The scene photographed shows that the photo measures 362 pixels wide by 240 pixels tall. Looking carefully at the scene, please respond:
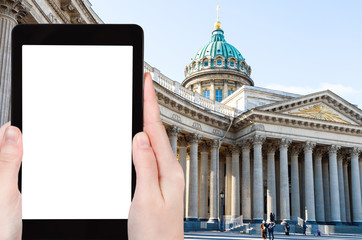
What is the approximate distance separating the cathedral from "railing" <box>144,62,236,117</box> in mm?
111

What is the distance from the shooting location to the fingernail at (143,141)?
5.62 ft

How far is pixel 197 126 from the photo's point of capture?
137 feet

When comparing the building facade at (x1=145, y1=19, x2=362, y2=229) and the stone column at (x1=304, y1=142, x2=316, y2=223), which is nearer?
the building facade at (x1=145, y1=19, x2=362, y2=229)

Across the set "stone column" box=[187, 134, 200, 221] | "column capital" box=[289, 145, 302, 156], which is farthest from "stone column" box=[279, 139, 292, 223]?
"stone column" box=[187, 134, 200, 221]

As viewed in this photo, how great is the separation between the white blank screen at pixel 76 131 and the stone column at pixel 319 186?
49.3 metres

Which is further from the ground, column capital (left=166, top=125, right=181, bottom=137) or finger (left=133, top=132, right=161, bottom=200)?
column capital (left=166, top=125, right=181, bottom=137)

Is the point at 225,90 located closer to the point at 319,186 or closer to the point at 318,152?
the point at 318,152

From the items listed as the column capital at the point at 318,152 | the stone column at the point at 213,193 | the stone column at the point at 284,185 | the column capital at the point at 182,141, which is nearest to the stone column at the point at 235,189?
the stone column at the point at 213,193

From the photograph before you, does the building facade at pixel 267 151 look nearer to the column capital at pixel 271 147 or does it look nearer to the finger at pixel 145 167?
the column capital at pixel 271 147

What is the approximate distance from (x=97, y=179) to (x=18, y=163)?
40 centimetres

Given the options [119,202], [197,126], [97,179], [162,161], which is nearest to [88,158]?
[97,179]

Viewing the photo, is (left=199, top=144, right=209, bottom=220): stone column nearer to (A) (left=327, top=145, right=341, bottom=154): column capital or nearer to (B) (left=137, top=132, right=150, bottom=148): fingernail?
(A) (left=327, top=145, right=341, bottom=154): column capital

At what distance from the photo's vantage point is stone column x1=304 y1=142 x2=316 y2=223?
44500mm

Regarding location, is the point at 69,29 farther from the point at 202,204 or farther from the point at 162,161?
the point at 202,204
